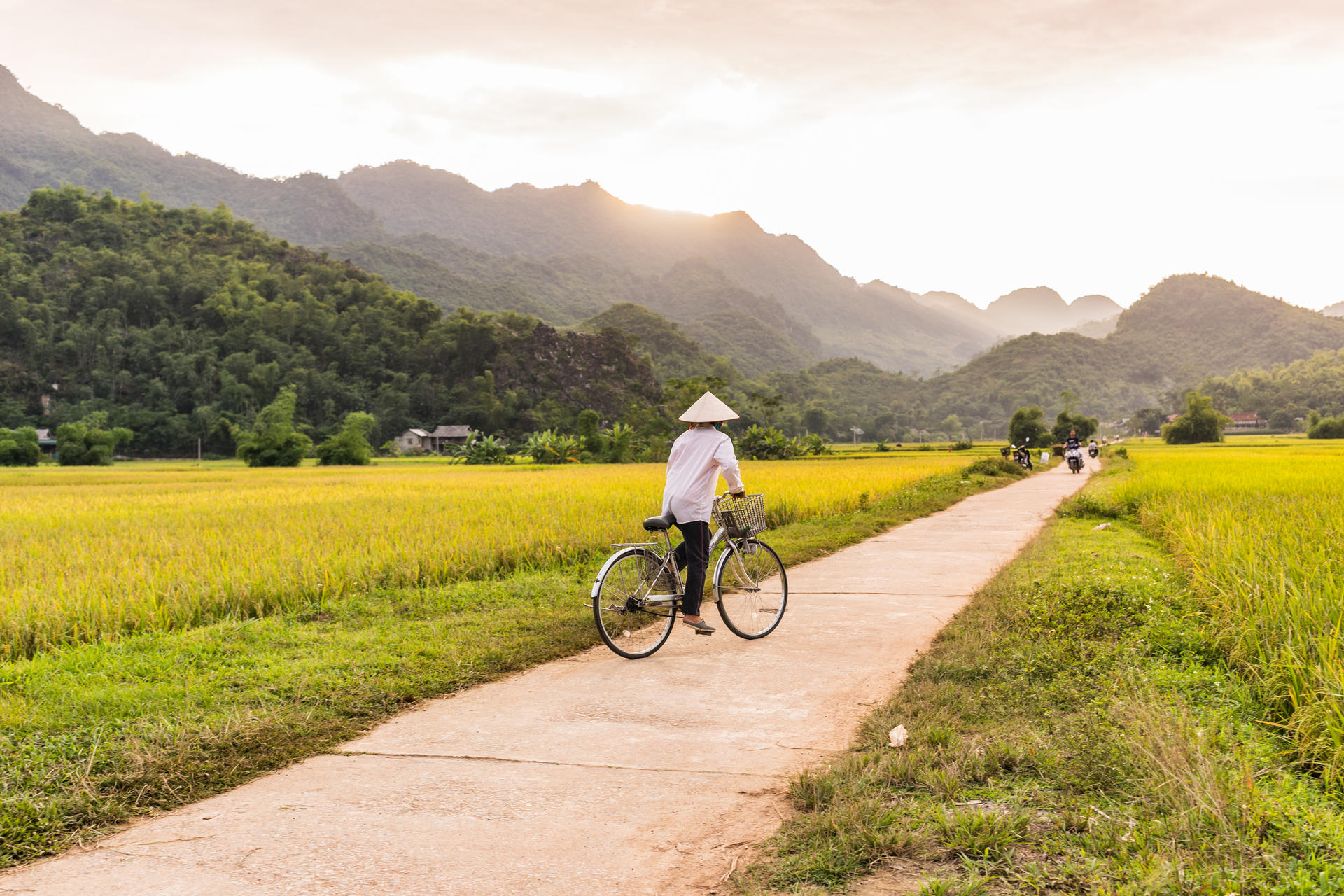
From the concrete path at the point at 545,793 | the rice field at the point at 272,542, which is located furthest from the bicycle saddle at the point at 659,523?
the rice field at the point at 272,542

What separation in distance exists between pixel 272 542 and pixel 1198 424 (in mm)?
72440

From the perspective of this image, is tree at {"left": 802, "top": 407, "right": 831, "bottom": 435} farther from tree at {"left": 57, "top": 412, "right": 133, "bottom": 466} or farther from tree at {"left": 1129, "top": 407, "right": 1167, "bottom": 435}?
tree at {"left": 57, "top": 412, "right": 133, "bottom": 466}

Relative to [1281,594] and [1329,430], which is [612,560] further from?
[1329,430]

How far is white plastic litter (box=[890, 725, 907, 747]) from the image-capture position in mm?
3736

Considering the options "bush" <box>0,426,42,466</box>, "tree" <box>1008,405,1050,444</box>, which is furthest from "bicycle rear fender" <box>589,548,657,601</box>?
"tree" <box>1008,405,1050,444</box>

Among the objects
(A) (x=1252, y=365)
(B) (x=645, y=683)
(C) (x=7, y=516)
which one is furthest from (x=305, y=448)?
(A) (x=1252, y=365)

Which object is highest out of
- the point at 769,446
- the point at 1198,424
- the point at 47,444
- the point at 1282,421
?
the point at 1282,421

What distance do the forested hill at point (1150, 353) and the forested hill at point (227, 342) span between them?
250 feet

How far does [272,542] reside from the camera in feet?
30.8

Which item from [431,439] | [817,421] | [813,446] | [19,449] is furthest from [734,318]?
[19,449]

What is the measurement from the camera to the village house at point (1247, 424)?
11144 cm

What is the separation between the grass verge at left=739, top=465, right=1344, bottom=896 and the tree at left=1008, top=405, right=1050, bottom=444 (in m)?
67.0

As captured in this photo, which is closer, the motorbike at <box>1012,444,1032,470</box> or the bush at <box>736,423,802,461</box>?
the motorbike at <box>1012,444,1032,470</box>

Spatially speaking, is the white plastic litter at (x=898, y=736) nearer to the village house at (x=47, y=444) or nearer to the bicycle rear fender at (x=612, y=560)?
the bicycle rear fender at (x=612, y=560)
